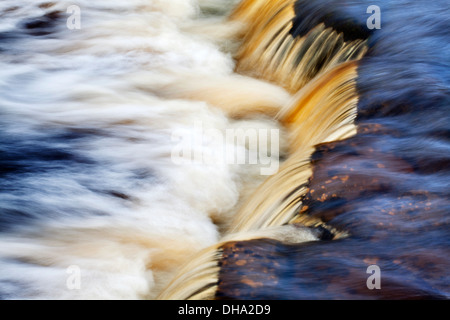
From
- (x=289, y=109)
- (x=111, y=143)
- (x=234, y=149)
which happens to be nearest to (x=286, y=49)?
(x=289, y=109)

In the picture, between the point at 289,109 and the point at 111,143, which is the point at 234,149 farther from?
the point at 111,143

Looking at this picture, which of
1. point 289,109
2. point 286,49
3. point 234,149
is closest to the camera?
point 234,149

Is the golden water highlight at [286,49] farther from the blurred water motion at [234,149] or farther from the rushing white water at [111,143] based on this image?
the rushing white water at [111,143]

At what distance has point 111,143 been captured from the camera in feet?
15.1

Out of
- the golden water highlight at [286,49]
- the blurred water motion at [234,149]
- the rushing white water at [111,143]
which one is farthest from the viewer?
the golden water highlight at [286,49]

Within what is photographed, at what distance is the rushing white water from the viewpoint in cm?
338

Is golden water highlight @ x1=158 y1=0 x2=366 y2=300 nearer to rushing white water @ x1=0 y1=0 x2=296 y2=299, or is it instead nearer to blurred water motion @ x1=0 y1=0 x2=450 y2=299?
blurred water motion @ x1=0 y1=0 x2=450 y2=299

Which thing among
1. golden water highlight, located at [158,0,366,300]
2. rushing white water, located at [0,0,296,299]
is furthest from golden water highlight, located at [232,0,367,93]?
rushing white water, located at [0,0,296,299]

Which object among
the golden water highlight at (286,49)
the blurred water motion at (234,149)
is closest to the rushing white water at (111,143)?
the blurred water motion at (234,149)

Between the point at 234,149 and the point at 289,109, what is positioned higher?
the point at 289,109

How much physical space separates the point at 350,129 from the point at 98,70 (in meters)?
2.88

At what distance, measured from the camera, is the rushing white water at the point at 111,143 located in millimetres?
3377

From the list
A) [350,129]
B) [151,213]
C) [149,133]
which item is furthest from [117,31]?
[350,129]
